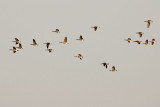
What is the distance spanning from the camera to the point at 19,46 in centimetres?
5722

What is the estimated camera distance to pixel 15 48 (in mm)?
57750

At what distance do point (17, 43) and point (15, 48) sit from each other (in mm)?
553

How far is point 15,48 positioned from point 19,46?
2.41 ft

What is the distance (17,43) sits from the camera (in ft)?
190

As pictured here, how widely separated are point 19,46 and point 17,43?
70 cm
